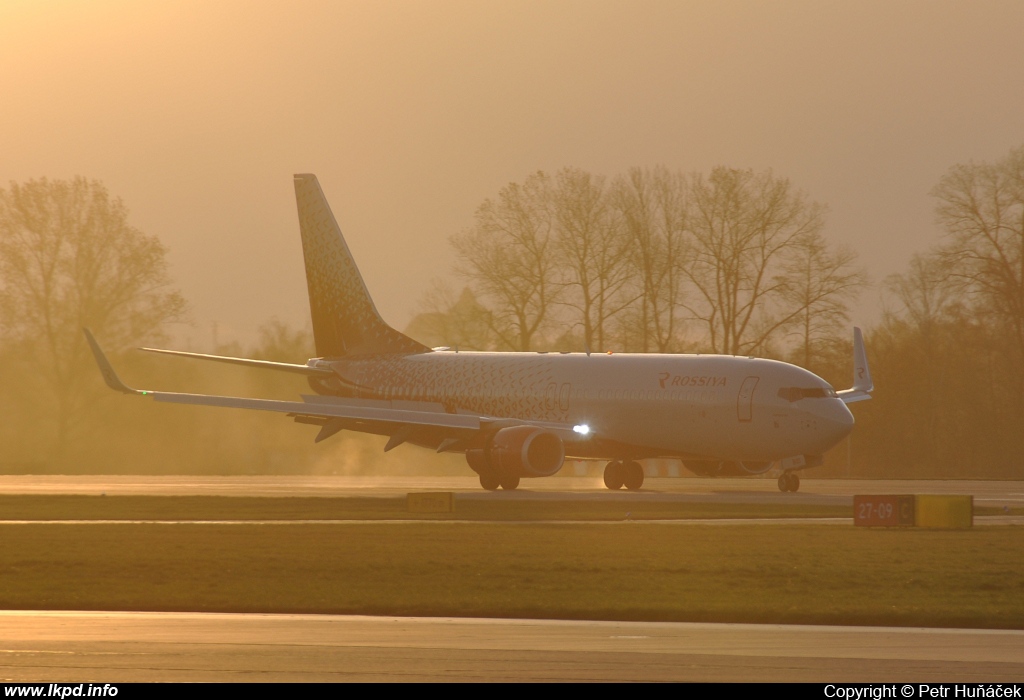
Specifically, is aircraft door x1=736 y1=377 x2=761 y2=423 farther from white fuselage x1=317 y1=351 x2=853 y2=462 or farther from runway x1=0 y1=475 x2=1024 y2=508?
runway x1=0 y1=475 x2=1024 y2=508

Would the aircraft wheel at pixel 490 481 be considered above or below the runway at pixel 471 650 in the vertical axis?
above

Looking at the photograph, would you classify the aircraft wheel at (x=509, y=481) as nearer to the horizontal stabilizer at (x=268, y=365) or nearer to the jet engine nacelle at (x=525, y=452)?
the jet engine nacelle at (x=525, y=452)

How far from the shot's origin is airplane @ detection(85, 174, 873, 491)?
42812 mm

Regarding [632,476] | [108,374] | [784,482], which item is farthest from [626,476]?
[108,374]

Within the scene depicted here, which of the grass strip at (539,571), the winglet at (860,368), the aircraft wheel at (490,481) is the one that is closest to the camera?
the grass strip at (539,571)

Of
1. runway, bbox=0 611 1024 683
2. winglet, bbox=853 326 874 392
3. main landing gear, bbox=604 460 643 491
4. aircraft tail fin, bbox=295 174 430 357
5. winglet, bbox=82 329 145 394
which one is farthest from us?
aircraft tail fin, bbox=295 174 430 357

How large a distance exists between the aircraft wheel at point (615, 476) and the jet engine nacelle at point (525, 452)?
291 cm

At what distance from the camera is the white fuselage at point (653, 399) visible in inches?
1674

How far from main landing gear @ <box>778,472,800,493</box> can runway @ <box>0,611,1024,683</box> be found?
94.7 feet

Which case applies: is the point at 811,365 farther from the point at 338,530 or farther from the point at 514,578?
the point at 514,578

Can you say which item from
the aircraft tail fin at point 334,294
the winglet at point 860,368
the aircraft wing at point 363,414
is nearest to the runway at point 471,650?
the aircraft wing at point 363,414

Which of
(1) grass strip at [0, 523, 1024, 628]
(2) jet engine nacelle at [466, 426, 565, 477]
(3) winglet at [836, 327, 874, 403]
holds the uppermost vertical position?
(3) winglet at [836, 327, 874, 403]

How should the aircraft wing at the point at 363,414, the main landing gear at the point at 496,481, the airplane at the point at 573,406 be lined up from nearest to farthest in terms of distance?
the airplane at the point at 573,406, the aircraft wing at the point at 363,414, the main landing gear at the point at 496,481

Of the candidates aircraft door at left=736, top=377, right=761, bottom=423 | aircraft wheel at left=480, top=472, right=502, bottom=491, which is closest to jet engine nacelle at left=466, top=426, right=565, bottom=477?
aircraft wheel at left=480, top=472, right=502, bottom=491
